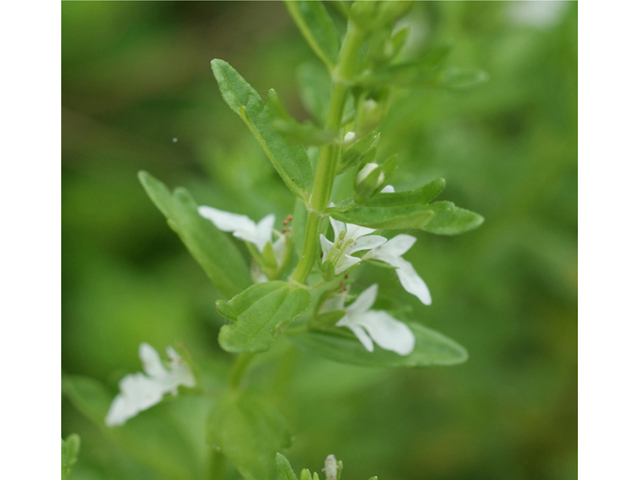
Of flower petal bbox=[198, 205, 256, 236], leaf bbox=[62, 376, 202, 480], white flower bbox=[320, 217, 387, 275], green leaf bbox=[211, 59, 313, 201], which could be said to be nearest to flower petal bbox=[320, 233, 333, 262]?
white flower bbox=[320, 217, 387, 275]

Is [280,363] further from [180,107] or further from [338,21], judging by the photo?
[180,107]

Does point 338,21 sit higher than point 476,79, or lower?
lower

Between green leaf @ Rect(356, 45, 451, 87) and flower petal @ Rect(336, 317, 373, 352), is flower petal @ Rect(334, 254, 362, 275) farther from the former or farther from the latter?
green leaf @ Rect(356, 45, 451, 87)

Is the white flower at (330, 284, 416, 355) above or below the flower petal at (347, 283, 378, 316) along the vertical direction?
below

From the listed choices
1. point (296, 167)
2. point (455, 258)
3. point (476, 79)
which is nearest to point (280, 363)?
point (455, 258)

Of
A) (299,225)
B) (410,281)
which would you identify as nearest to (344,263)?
(410,281)

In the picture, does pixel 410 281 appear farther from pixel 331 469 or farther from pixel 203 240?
pixel 203 240

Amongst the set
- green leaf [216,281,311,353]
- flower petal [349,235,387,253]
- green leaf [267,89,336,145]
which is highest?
green leaf [267,89,336,145]
